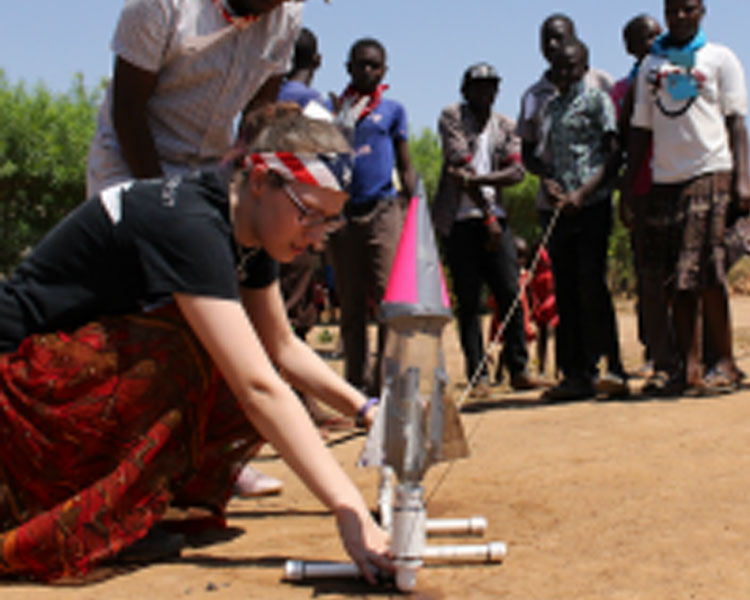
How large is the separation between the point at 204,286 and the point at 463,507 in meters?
1.30

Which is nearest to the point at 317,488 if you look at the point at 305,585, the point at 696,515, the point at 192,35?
the point at 305,585

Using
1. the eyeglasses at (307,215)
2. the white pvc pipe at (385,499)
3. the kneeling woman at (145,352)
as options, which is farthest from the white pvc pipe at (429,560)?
the eyeglasses at (307,215)

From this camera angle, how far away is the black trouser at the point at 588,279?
5.77 metres

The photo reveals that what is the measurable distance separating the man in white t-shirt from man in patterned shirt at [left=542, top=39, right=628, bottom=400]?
26 cm

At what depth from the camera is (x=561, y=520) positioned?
311cm

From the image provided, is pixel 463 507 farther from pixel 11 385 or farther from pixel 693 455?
pixel 11 385

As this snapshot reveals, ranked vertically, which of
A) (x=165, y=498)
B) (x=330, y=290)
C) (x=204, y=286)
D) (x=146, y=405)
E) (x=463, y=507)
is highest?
(x=204, y=286)

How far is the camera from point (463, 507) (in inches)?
132

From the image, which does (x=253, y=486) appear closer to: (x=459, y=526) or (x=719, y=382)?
(x=459, y=526)

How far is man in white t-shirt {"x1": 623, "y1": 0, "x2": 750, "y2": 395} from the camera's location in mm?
5473

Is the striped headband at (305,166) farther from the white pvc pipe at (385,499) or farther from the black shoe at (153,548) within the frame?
the black shoe at (153,548)

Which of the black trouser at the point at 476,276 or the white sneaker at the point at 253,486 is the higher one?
the black trouser at the point at 476,276

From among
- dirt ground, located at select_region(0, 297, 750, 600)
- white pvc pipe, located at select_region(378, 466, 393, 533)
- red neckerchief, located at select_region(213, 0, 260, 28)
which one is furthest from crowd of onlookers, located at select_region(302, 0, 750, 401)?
white pvc pipe, located at select_region(378, 466, 393, 533)

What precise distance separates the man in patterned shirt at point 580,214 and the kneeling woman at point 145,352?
10.9 ft
